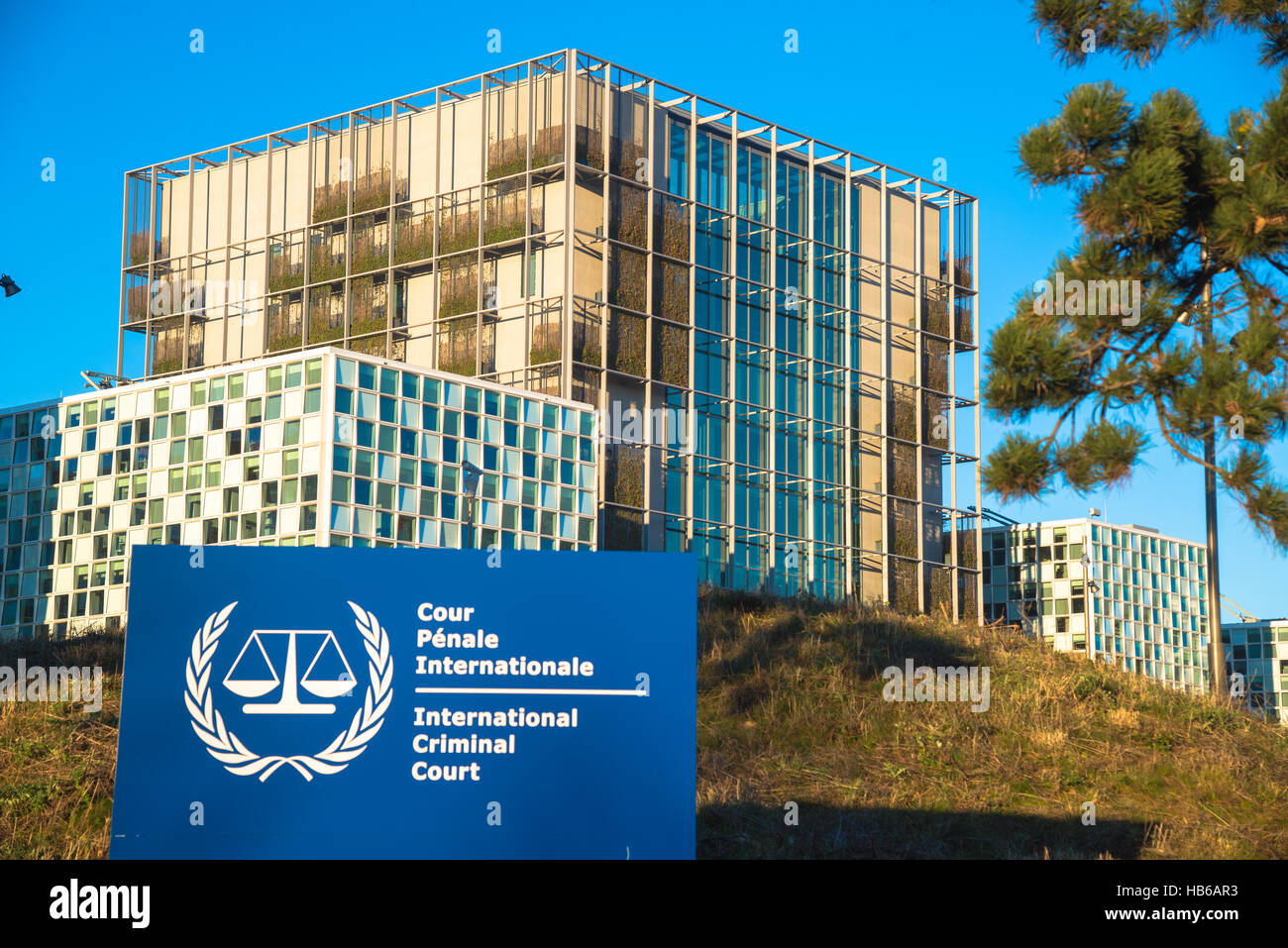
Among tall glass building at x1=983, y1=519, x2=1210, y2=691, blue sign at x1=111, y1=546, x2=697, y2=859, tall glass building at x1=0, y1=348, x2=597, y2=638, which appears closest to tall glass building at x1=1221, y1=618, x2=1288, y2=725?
tall glass building at x1=983, y1=519, x2=1210, y2=691

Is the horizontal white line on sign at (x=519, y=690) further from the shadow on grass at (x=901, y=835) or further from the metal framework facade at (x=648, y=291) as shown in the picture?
the metal framework facade at (x=648, y=291)

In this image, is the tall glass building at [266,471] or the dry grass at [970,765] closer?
the dry grass at [970,765]

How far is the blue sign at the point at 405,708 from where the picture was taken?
9609 mm

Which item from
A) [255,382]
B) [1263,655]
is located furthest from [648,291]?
[1263,655]

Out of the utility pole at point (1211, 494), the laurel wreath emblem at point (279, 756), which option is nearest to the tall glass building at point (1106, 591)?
the utility pole at point (1211, 494)

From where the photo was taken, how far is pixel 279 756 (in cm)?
968

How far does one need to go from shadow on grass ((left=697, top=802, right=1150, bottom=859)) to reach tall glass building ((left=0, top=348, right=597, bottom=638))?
17.3 metres

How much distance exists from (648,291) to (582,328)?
2.55m

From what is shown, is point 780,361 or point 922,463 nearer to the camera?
point 780,361

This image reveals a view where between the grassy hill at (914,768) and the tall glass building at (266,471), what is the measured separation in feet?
34.7
